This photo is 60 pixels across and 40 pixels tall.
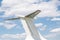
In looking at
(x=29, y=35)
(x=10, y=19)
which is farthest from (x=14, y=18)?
(x=29, y=35)

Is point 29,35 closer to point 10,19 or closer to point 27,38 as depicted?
point 27,38

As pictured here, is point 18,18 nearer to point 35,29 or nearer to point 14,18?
point 14,18

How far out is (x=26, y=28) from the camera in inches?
1834

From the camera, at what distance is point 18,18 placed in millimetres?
44812

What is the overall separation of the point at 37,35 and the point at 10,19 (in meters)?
5.13

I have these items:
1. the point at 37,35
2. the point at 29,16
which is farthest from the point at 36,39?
the point at 29,16

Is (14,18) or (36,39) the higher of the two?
(14,18)

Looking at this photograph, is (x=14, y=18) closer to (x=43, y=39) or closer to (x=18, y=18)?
(x=18, y=18)

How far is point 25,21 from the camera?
4694cm

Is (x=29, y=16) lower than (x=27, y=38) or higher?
higher

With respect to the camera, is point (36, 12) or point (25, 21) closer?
point (36, 12)

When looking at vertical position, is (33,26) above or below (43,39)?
above

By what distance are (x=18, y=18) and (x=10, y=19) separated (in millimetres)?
1449

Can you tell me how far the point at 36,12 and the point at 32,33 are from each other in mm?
4603
